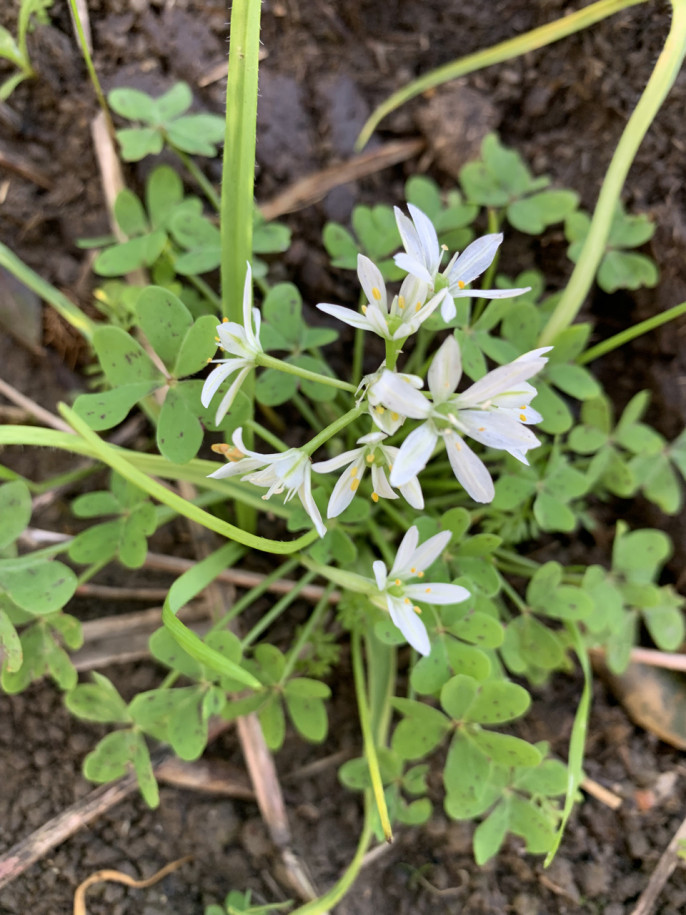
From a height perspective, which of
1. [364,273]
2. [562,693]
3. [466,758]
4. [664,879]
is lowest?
[664,879]

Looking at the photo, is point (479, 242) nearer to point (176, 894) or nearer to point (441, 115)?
point (441, 115)

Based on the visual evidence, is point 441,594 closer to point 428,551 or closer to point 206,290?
point 428,551

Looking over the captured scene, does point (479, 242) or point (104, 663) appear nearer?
point (479, 242)

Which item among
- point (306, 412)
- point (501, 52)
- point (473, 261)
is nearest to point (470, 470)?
point (473, 261)

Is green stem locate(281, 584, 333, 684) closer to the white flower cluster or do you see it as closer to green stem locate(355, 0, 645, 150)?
the white flower cluster

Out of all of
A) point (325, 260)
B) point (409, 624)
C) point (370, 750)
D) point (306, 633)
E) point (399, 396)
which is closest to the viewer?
point (399, 396)

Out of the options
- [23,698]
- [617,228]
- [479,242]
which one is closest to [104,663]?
[23,698]

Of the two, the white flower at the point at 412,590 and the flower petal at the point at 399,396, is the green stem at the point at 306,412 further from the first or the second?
the flower petal at the point at 399,396

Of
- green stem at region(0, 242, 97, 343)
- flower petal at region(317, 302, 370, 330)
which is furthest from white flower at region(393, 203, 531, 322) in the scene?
green stem at region(0, 242, 97, 343)

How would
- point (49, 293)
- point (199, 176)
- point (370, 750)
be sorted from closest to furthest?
point (370, 750) < point (49, 293) < point (199, 176)
